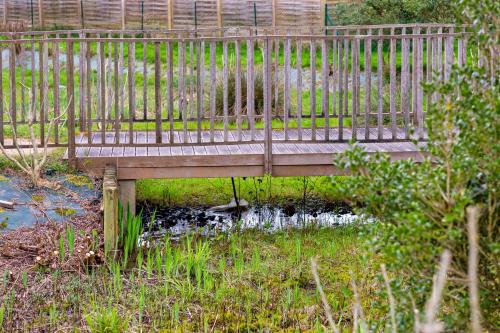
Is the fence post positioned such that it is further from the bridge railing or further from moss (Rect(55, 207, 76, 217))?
moss (Rect(55, 207, 76, 217))

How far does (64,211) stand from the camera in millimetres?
8047

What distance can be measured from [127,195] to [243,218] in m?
1.42

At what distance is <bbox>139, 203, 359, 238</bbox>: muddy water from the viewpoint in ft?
31.4

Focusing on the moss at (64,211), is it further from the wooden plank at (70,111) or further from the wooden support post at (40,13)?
the wooden support post at (40,13)

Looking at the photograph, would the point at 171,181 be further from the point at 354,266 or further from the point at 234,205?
the point at 354,266

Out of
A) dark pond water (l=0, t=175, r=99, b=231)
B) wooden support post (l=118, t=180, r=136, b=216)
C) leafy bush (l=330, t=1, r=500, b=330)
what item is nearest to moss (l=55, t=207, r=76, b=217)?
dark pond water (l=0, t=175, r=99, b=231)

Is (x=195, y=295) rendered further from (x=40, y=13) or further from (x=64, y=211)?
(x=40, y=13)

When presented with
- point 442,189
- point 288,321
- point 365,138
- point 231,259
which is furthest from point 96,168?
point 442,189

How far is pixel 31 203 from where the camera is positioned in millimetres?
8078

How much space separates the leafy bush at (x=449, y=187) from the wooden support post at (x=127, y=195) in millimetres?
4991

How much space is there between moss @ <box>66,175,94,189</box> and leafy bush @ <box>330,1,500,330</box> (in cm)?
475

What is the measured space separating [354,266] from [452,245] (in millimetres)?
3772

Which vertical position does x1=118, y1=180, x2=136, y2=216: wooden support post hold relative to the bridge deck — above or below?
below

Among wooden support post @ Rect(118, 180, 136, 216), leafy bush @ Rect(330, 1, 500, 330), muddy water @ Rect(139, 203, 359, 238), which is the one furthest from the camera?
muddy water @ Rect(139, 203, 359, 238)
